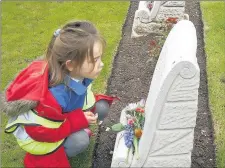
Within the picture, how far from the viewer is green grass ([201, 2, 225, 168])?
12.3 ft

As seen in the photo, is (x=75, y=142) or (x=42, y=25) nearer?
(x=75, y=142)

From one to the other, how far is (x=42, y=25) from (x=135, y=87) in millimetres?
2033

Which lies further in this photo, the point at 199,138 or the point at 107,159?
the point at 199,138

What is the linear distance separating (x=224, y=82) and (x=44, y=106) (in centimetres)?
241

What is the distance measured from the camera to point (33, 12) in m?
6.25

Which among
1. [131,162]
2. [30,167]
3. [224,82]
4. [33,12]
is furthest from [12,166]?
[33,12]

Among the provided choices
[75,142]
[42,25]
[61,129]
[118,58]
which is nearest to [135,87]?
[118,58]

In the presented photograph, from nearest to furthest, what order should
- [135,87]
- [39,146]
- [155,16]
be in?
[39,146] < [135,87] < [155,16]

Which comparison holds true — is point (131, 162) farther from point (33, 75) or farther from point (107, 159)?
point (33, 75)

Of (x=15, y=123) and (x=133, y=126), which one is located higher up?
(x=15, y=123)

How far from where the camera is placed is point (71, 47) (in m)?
2.78

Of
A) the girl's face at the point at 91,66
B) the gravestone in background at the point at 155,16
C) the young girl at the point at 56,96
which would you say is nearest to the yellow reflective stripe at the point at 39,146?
the young girl at the point at 56,96

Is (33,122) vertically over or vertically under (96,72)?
under

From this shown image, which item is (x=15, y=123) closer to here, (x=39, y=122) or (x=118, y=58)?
(x=39, y=122)
